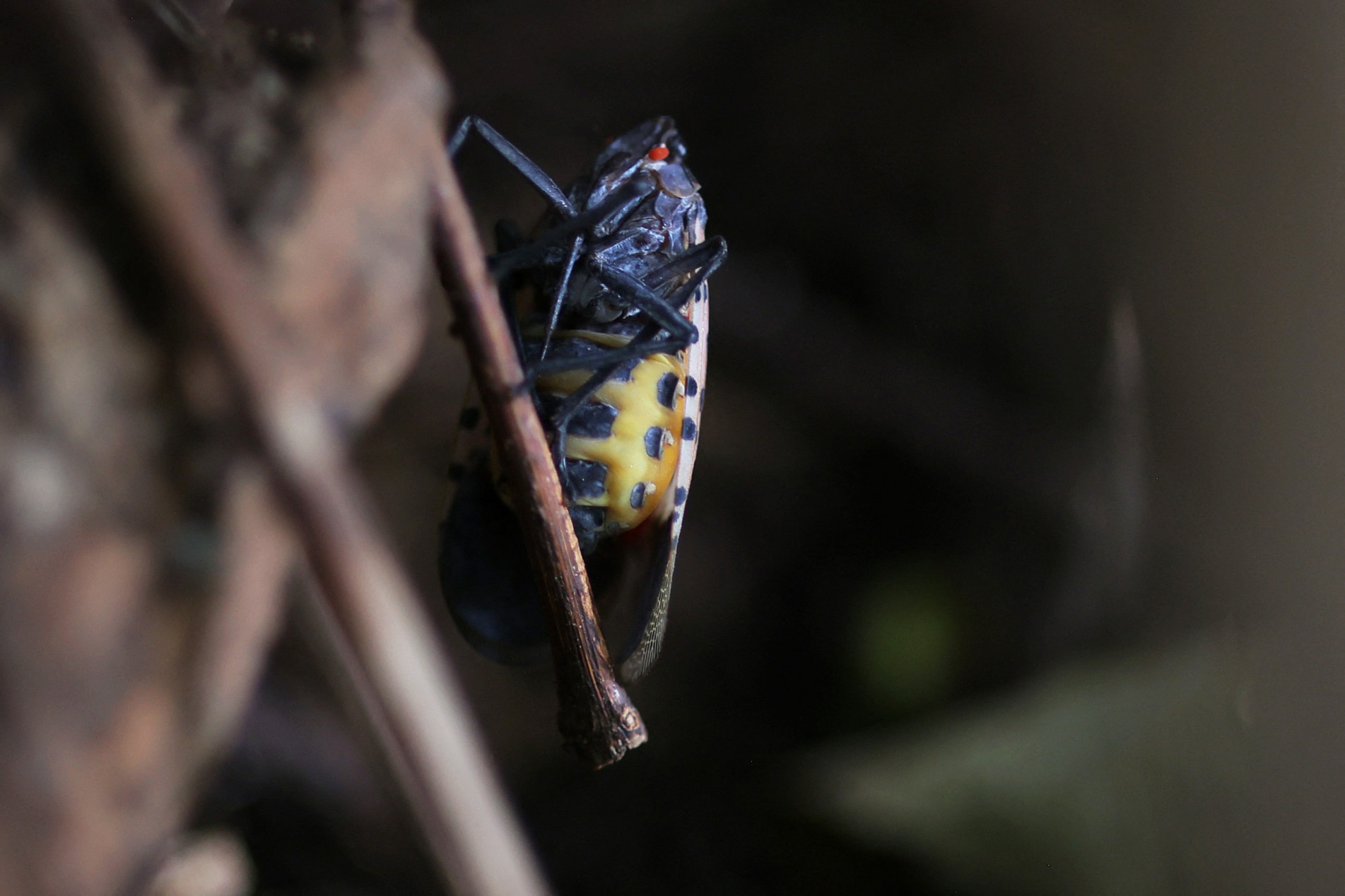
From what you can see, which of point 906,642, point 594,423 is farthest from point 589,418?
point 906,642

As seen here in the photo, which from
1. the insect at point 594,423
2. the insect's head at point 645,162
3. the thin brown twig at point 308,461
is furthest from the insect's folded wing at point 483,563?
the thin brown twig at point 308,461

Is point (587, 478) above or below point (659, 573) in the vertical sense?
above

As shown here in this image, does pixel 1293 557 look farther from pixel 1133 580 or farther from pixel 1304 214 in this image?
pixel 1304 214

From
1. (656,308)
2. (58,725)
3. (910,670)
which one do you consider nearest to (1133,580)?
(910,670)

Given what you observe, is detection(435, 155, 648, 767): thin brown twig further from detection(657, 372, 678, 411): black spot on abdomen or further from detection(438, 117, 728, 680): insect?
detection(657, 372, 678, 411): black spot on abdomen

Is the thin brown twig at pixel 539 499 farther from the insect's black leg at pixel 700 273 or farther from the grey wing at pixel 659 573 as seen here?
the insect's black leg at pixel 700 273

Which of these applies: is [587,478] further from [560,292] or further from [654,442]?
[560,292]

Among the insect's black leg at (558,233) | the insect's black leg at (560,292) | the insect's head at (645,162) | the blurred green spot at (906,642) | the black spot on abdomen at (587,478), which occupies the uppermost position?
the insect's head at (645,162)
